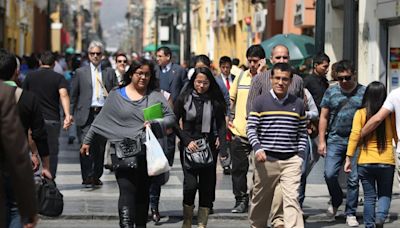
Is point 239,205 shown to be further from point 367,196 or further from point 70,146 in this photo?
point 70,146

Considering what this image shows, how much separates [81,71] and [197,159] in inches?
172

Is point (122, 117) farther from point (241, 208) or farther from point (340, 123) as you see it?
point (241, 208)

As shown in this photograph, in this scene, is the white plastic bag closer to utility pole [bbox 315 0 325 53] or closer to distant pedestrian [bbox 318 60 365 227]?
distant pedestrian [bbox 318 60 365 227]

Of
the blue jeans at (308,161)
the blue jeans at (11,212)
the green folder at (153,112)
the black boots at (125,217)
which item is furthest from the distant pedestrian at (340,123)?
the blue jeans at (11,212)

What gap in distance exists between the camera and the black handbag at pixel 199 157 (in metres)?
Answer: 9.73

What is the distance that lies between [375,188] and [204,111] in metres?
1.87

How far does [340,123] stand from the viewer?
10.7 meters

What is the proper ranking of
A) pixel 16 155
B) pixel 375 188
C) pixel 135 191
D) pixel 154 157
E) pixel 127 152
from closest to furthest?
pixel 16 155 → pixel 154 157 → pixel 127 152 → pixel 135 191 → pixel 375 188

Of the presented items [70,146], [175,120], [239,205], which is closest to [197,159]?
[175,120]

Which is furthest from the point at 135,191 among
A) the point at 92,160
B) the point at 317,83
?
the point at 92,160

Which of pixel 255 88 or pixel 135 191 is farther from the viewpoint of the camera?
pixel 255 88

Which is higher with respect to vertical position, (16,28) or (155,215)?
(16,28)

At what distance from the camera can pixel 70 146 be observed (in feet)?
67.7

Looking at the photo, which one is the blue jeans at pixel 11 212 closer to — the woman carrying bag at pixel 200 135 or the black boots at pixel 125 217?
the black boots at pixel 125 217
